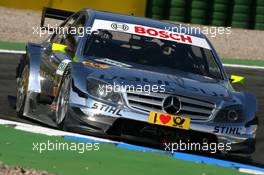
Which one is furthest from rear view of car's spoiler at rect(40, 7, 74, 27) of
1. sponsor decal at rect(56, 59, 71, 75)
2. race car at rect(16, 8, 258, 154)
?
sponsor decal at rect(56, 59, 71, 75)

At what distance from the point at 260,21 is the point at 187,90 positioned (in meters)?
14.5

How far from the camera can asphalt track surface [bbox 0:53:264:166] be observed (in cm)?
1002

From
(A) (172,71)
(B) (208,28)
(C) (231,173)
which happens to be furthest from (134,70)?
(B) (208,28)

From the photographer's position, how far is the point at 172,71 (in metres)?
9.34

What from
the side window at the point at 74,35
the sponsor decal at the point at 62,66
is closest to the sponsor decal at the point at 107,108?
the sponsor decal at the point at 62,66

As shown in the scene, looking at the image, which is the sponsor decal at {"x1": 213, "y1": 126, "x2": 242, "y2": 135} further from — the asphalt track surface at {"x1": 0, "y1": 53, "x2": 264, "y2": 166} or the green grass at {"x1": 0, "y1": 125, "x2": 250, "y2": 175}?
the green grass at {"x1": 0, "y1": 125, "x2": 250, "y2": 175}

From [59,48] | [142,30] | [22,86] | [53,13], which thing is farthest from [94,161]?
[53,13]

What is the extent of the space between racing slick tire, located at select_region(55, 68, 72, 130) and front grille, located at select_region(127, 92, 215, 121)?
0.64 metres

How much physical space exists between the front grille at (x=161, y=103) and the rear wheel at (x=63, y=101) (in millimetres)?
644

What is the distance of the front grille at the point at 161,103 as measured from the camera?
8375 mm

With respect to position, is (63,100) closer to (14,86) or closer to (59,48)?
(59,48)

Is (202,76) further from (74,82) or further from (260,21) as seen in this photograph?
(260,21)

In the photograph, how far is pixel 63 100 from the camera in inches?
347

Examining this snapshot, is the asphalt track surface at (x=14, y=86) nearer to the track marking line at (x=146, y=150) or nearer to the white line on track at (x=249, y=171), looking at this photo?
the track marking line at (x=146, y=150)
